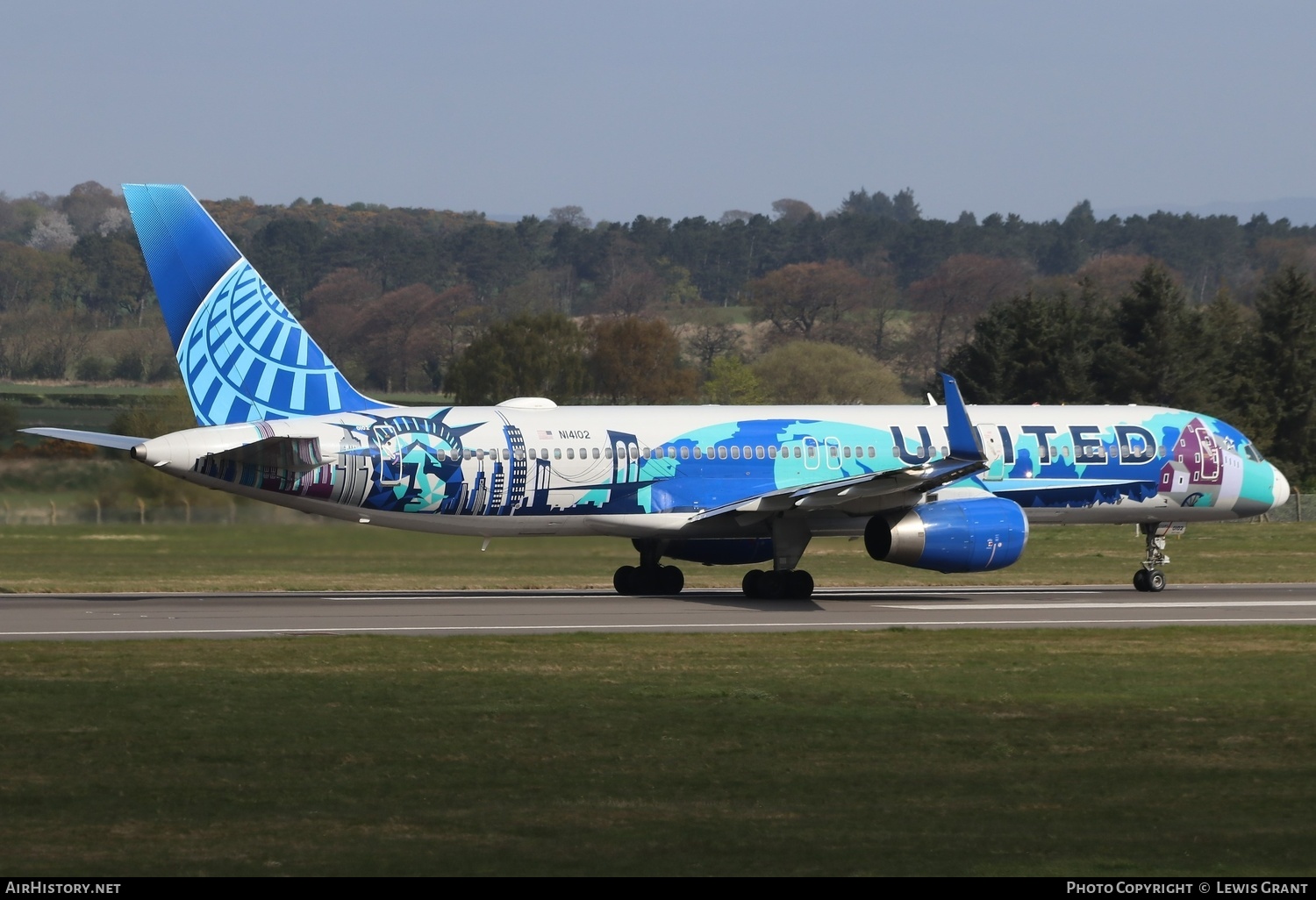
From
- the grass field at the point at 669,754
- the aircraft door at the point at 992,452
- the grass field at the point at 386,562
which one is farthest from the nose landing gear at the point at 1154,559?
the grass field at the point at 669,754

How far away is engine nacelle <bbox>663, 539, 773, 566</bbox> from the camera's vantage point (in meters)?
35.2

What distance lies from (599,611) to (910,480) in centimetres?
605

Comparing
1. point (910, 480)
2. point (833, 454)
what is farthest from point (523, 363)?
point (910, 480)

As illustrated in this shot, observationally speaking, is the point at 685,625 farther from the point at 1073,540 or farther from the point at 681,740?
the point at 1073,540

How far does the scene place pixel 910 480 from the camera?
104 feet

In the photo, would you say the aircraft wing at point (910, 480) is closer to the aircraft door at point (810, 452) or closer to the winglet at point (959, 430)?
the winglet at point (959, 430)

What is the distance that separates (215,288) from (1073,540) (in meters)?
31.3

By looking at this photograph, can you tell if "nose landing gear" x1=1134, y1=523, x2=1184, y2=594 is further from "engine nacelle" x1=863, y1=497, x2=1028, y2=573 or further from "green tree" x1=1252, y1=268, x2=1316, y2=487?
"green tree" x1=1252, y1=268, x2=1316, y2=487

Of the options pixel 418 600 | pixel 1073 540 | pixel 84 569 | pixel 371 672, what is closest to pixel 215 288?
pixel 418 600

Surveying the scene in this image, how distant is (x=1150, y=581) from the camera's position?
36.4m

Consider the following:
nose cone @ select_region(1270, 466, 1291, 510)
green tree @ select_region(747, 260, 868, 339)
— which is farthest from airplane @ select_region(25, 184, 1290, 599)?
green tree @ select_region(747, 260, 868, 339)

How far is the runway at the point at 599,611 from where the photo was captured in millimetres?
27125

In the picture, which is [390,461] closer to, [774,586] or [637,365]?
[774,586]

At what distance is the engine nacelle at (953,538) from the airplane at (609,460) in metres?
0.04
